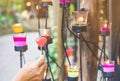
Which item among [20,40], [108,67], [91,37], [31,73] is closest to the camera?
[31,73]

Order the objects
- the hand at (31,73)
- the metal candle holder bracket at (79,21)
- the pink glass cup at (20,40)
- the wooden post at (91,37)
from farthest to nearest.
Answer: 1. the wooden post at (91,37)
2. the metal candle holder bracket at (79,21)
3. the pink glass cup at (20,40)
4. the hand at (31,73)

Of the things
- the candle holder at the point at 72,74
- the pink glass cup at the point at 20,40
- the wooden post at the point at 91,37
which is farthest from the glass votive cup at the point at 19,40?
the wooden post at the point at 91,37

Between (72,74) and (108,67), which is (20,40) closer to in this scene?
(72,74)

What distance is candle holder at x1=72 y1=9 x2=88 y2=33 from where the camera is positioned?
1.79m

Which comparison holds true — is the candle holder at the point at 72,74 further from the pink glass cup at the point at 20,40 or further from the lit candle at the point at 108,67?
the pink glass cup at the point at 20,40

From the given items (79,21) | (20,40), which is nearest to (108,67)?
(79,21)

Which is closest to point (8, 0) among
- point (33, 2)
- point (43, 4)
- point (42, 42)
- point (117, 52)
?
point (33, 2)

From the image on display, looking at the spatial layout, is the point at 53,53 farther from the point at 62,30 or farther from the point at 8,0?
the point at 8,0

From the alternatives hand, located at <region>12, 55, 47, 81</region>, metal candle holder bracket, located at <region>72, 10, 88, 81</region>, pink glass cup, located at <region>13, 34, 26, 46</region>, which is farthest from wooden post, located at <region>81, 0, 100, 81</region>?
hand, located at <region>12, 55, 47, 81</region>

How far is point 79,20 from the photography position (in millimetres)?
1832

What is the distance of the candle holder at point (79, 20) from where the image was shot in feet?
5.88

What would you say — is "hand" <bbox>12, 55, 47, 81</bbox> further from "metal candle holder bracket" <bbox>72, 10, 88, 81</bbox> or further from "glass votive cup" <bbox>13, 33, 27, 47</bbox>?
"metal candle holder bracket" <bbox>72, 10, 88, 81</bbox>

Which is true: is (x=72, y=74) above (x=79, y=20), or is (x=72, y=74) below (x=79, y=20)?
below

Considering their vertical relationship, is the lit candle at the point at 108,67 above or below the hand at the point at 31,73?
below
